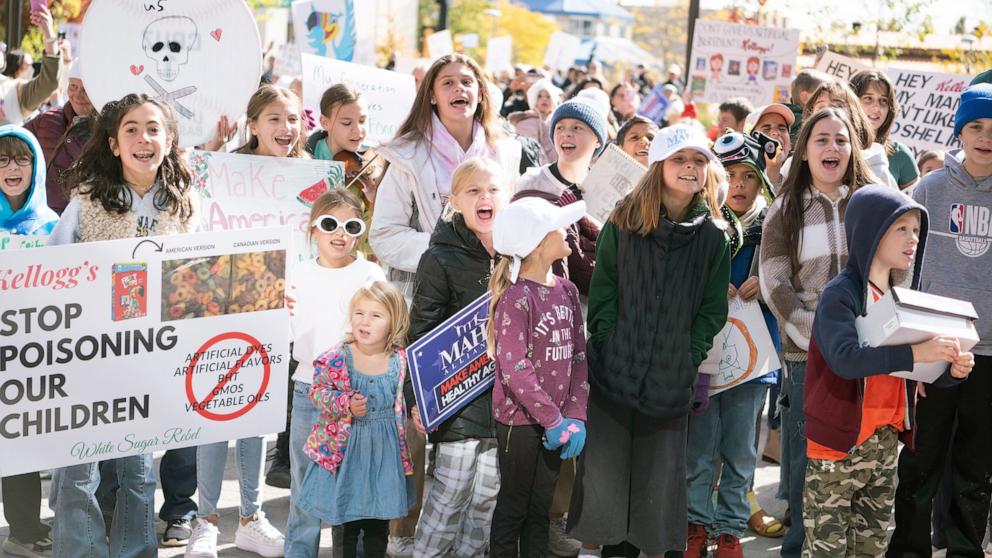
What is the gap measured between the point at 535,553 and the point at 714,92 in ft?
29.3

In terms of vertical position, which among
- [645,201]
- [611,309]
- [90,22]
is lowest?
[611,309]

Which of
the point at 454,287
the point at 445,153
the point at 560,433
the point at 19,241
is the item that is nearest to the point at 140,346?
the point at 19,241

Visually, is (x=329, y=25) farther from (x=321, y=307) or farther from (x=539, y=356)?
(x=539, y=356)

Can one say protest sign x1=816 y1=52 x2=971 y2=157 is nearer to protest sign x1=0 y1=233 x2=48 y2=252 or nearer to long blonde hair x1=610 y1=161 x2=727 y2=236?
long blonde hair x1=610 y1=161 x2=727 y2=236

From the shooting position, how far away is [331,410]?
4.73 meters

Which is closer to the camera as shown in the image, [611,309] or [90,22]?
[611,309]

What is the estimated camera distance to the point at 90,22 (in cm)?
550

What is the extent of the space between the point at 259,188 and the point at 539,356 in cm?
192

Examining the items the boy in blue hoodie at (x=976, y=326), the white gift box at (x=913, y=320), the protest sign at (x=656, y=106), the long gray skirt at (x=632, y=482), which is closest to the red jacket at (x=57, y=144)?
the long gray skirt at (x=632, y=482)

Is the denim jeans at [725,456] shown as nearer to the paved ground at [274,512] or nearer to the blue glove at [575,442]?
the paved ground at [274,512]

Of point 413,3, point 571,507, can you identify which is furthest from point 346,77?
point 413,3

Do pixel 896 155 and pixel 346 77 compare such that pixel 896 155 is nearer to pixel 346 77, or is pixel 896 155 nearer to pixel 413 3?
pixel 346 77

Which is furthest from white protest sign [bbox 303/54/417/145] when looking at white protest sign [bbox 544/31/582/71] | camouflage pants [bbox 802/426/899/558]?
white protest sign [bbox 544/31/582/71]

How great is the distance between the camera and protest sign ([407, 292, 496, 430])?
16.0 ft
